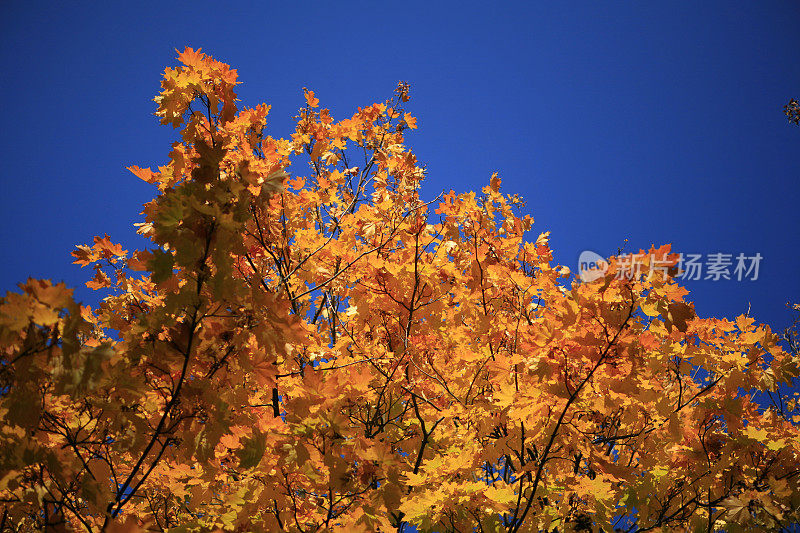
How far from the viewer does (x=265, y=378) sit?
201 cm

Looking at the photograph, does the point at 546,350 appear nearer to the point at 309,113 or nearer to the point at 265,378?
the point at 265,378

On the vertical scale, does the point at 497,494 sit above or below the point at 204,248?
below

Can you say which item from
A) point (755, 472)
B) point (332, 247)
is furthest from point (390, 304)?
point (755, 472)

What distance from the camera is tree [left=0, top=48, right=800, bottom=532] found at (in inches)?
68.6

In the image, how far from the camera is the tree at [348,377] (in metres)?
1.74

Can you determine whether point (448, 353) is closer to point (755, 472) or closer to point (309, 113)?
point (755, 472)

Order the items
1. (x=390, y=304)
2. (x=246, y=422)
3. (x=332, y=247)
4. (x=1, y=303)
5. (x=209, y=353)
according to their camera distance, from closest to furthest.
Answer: (x=1, y=303), (x=209, y=353), (x=246, y=422), (x=390, y=304), (x=332, y=247)

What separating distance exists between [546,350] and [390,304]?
5.03 ft

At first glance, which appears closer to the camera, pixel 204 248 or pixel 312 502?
pixel 204 248

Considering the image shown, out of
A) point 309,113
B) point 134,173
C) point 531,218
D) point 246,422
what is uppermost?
point 309,113

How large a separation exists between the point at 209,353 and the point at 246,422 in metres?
0.37

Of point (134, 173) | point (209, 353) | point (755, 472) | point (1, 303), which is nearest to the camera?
point (1, 303)

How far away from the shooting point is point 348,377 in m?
2.57

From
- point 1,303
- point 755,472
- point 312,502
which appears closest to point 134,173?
point 1,303
